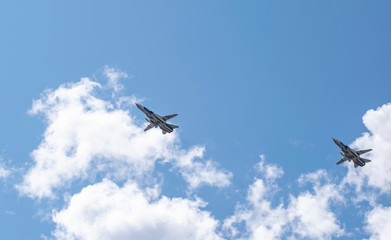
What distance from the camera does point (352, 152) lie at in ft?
593

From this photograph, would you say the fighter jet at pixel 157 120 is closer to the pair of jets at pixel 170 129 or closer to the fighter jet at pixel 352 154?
the pair of jets at pixel 170 129

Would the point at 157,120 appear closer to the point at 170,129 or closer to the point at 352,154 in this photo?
the point at 170,129

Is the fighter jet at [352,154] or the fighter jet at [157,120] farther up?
the fighter jet at [157,120]

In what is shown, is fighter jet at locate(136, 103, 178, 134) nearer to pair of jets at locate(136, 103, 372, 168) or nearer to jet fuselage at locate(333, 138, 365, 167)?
pair of jets at locate(136, 103, 372, 168)

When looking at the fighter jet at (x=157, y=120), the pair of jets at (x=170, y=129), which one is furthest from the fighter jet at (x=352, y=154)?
the fighter jet at (x=157, y=120)

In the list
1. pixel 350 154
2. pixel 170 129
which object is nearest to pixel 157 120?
pixel 170 129

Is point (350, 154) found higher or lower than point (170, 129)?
lower

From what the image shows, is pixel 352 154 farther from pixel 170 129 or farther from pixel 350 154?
pixel 170 129

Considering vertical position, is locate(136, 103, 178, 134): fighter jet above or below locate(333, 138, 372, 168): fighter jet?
above

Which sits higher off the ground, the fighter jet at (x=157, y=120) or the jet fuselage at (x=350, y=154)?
the fighter jet at (x=157, y=120)

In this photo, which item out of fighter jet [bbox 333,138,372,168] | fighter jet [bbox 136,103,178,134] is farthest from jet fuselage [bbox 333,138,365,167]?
fighter jet [bbox 136,103,178,134]

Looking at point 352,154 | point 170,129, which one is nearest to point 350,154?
point 352,154

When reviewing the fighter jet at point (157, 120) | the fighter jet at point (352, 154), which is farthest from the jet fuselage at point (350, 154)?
the fighter jet at point (157, 120)

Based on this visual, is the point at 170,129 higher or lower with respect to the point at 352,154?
higher
